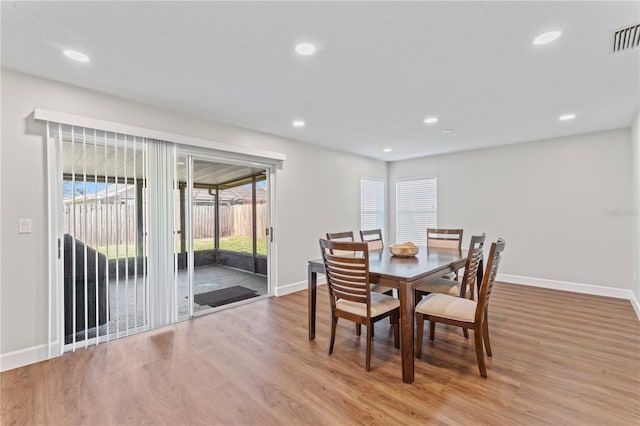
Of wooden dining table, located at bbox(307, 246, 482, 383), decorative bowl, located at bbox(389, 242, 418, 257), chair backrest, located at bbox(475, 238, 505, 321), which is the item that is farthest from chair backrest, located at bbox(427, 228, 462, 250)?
chair backrest, located at bbox(475, 238, 505, 321)

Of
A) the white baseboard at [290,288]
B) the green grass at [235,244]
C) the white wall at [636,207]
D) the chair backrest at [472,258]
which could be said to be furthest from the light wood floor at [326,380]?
the green grass at [235,244]

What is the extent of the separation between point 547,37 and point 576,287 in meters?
4.11

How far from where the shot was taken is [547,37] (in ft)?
6.56

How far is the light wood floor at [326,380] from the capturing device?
185 cm

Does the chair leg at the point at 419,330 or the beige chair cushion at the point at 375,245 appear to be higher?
the beige chair cushion at the point at 375,245

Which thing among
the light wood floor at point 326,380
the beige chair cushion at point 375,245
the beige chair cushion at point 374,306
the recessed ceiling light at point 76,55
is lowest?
the light wood floor at point 326,380

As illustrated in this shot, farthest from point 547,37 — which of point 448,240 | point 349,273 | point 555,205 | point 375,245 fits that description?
point 555,205

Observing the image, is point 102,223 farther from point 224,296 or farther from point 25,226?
point 224,296

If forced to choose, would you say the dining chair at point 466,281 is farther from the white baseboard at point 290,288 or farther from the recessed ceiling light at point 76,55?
the recessed ceiling light at point 76,55

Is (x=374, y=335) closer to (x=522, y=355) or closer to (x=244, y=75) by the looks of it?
(x=522, y=355)

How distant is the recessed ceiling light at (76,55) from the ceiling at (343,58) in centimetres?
5

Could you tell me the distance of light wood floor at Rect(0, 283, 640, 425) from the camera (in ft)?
6.07

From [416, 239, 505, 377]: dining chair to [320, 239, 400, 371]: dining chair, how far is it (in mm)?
278

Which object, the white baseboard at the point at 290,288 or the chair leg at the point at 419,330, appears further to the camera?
the white baseboard at the point at 290,288
